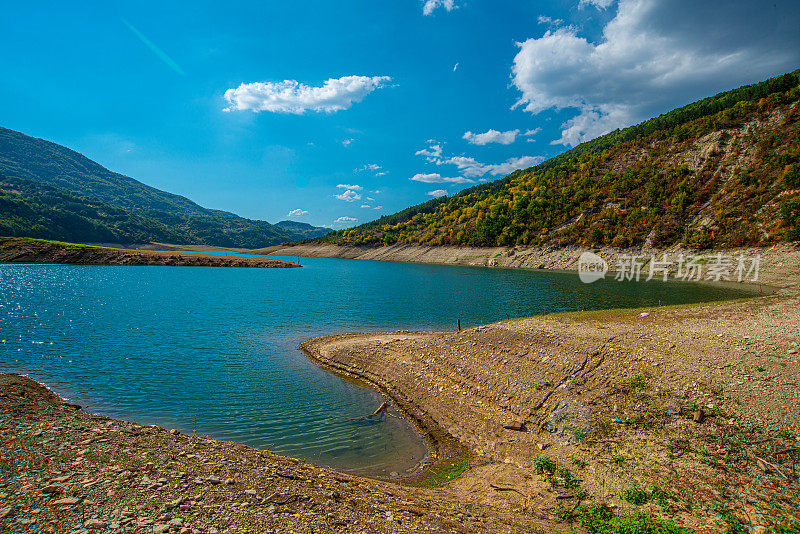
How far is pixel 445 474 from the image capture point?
10766 mm

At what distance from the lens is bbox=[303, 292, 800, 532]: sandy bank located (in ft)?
28.4

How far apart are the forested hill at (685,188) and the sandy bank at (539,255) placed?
3009mm

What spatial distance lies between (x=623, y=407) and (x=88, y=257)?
128726mm

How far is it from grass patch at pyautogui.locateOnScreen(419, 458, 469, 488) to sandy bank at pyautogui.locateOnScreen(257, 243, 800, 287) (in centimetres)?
6517

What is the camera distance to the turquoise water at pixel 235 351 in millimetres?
13453

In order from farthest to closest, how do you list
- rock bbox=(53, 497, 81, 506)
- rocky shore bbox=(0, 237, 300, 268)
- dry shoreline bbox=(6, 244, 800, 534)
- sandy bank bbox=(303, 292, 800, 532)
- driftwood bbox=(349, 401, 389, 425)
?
rocky shore bbox=(0, 237, 300, 268) → driftwood bbox=(349, 401, 389, 425) → sandy bank bbox=(303, 292, 800, 532) → dry shoreline bbox=(6, 244, 800, 534) → rock bbox=(53, 497, 81, 506)

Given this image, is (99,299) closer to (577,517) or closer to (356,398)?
(356,398)

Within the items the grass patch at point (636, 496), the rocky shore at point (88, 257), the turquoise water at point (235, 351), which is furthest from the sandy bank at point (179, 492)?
the rocky shore at point (88, 257)

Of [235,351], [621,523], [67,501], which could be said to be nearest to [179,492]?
[67,501]

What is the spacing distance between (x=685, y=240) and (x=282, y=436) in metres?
95.3

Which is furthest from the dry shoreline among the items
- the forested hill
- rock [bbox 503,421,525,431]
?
the forested hill

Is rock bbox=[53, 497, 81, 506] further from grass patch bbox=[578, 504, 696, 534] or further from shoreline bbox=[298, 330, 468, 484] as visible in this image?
grass patch bbox=[578, 504, 696, 534]

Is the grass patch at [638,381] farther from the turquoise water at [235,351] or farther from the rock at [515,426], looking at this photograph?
the turquoise water at [235,351]

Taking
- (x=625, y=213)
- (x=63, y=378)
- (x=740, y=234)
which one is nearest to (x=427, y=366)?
(x=63, y=378)
